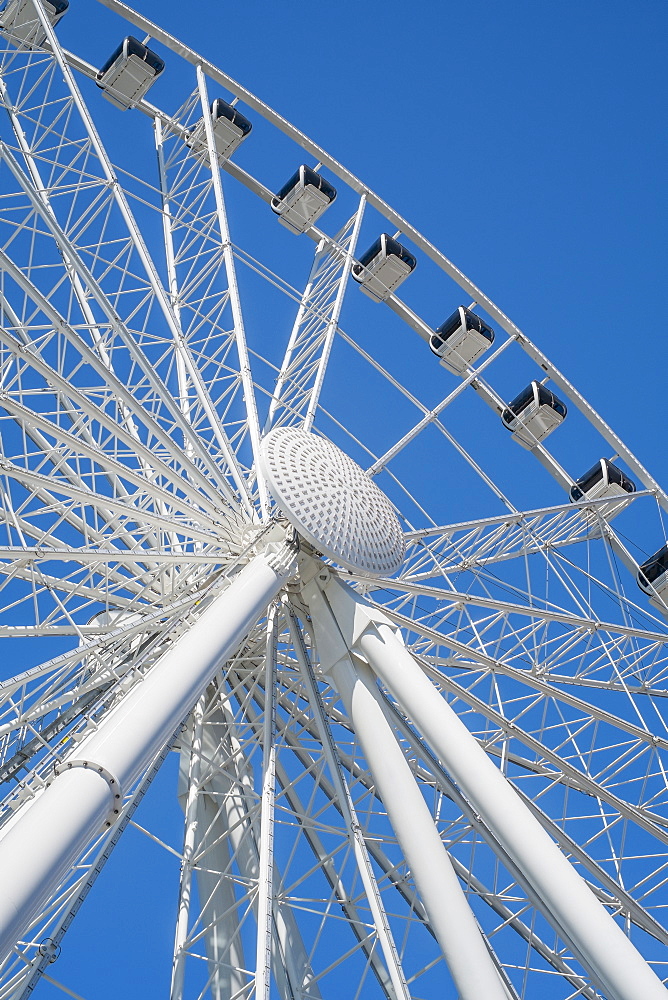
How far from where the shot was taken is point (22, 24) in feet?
70.6

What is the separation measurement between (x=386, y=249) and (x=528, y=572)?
8.66m

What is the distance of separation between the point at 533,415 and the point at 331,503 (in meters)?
11.3

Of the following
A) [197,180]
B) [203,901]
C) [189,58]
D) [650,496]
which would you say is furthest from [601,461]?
A: [203,901]

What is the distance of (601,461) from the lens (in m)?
25.4

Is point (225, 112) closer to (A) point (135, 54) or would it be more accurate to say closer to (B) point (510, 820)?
(A) point (135, 54)

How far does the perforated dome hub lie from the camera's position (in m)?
14.9

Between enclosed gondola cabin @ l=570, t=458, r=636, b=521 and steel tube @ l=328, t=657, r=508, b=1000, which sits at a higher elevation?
enclosed gondola cabin @ l=570, t=458, r=636, b=521

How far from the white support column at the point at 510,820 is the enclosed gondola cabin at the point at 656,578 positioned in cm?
1142

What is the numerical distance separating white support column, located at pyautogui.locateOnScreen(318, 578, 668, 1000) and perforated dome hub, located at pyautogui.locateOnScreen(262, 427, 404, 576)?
70 cm

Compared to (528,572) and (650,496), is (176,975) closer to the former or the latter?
(528,572)

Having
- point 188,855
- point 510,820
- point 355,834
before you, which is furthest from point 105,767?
point 188,855

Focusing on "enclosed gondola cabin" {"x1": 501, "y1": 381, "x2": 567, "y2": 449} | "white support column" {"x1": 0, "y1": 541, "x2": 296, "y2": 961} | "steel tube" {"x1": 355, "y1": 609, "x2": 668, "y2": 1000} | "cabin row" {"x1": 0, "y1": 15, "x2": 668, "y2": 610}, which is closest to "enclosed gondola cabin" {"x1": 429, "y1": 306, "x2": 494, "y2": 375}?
"cabin row" {"x1": 0, "y1": 15, "x2": 668, "y2": 610}

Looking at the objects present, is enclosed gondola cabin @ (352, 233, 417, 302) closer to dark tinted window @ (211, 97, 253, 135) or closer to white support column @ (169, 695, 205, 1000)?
dark tinted window @ (211, 97, 253, 135)

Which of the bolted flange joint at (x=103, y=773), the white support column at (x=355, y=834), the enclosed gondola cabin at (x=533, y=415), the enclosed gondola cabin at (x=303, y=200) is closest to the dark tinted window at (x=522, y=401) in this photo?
the enclosed gondola cabin at (x=533, y=415)
